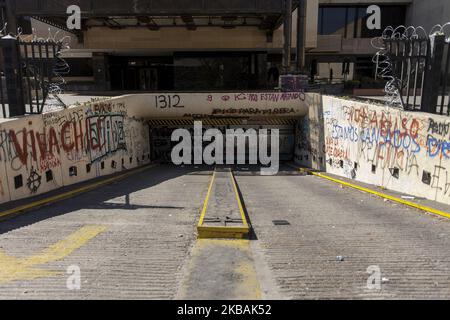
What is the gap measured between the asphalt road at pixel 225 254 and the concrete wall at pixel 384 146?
1169 mm

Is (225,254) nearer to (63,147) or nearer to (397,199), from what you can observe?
(397,199)

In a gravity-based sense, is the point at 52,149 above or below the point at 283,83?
below

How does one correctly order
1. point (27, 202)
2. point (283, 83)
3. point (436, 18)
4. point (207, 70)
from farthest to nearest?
1. point (436, 18)
2. point (207, 70)
3. point (283, 83)
4. point (27, 202)

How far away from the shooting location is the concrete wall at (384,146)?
825cm

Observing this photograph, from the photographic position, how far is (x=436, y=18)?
3091 cm

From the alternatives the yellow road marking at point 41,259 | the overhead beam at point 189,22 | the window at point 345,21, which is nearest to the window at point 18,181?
the yellow road marking at point 41,259

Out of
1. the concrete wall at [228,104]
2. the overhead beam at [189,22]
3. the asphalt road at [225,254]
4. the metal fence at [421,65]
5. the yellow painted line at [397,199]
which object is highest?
the overhead beam at [189,22]

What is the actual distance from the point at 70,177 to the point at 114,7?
13.1 metres

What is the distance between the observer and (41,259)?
16.3ft

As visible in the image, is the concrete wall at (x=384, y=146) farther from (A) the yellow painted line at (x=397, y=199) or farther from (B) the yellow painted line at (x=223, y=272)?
(B) the yellow painted line at (x=223, y=272)

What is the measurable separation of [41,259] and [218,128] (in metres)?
17.8
